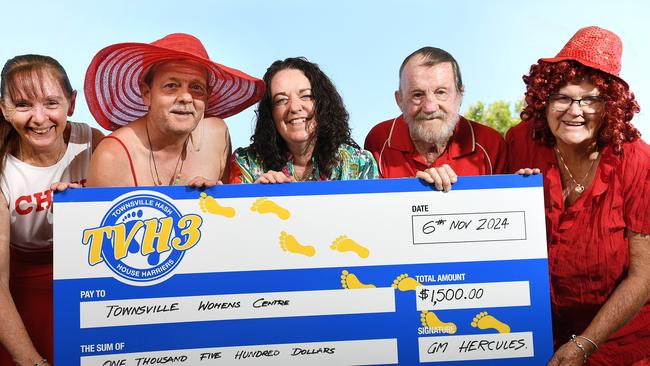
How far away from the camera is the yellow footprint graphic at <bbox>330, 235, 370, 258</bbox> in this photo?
3.47m

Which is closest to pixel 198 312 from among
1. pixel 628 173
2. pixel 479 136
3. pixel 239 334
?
pixel 239 334

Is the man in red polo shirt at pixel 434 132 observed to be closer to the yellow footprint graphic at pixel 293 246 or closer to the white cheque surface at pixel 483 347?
the yellow footprint graphic at pixel 293 246

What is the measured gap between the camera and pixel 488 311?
350cm

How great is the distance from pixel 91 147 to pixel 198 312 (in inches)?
51.5

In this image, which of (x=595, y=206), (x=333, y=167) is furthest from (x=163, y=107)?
(x=595, y=206)

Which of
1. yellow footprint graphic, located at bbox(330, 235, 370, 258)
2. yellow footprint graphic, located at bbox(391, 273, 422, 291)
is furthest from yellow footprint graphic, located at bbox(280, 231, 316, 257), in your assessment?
yellow footprint graphic, located at bbox(391, 273, 422, 291)

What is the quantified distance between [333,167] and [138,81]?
1229 mm

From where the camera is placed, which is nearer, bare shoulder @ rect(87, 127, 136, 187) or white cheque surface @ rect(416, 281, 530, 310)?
white cheque surface @ rect(416, 281, 530, 310)

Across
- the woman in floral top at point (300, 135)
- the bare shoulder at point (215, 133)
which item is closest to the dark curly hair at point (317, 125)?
the woman in floral top at point (300, 135)

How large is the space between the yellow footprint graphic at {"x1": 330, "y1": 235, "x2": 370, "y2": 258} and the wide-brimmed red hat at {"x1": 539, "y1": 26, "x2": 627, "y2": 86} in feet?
4.64

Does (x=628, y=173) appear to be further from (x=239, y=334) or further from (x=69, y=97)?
(x=69, y=97)

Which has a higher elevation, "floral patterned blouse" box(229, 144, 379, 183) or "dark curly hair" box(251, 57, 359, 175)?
"dark curly hair" box(251, 57, 359, 175)

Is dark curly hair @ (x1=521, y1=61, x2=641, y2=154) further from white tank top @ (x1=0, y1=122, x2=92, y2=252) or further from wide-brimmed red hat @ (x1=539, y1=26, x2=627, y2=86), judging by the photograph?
white tank top @ (x1=0, y1=122, x2=92, y2=252)

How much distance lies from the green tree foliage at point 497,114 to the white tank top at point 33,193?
63.0ft
